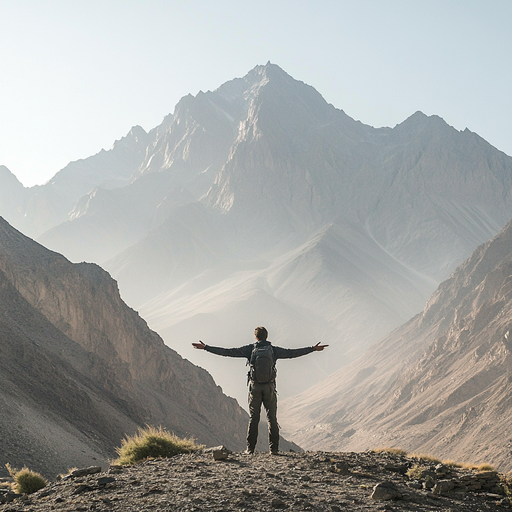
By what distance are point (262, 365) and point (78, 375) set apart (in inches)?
791

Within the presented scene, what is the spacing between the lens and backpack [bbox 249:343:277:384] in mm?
9828

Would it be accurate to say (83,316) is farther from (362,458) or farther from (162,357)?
(362,458)

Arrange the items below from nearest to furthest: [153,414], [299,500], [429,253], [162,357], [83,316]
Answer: [299,500] → [153,414] → [83,316] → [162,357] → [429,253]

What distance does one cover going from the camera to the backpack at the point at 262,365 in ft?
32.2

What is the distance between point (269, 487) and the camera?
7.40 meters

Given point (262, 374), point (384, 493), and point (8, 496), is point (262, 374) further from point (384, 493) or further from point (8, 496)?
point (8, 496)

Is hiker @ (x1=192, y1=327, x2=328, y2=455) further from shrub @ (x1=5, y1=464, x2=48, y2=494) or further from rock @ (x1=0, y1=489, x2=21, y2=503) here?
rock @ (x1=0, y1=489, x2=21, y2=503)

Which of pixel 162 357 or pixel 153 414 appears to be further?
pixel 162 357

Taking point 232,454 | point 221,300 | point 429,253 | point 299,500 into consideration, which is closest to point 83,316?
point 232,454

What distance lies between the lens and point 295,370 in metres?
133

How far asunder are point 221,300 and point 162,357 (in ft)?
398

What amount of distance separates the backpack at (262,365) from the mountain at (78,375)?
26.6 ft

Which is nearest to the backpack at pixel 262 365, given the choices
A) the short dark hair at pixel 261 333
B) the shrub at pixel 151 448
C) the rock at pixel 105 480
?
the short dark hair at pixel 261 333

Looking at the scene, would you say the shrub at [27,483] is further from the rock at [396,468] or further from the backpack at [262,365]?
the rock at [396,468]
